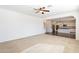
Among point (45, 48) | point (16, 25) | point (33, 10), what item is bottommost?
point (45, 48)

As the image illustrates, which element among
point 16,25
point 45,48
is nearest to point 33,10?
point 16,25

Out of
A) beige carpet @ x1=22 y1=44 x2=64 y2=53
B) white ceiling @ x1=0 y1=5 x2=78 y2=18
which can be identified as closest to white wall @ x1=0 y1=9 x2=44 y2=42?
white ceiling @ x1=0 y1=5 x2=78 y2=18

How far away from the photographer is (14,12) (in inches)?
→ 70.3

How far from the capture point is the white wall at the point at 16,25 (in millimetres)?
1727

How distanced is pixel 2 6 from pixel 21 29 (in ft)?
1.77

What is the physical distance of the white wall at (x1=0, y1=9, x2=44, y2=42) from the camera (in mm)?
1727

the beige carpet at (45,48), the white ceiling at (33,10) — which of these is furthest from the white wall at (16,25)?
the beige carpet at (45,48)

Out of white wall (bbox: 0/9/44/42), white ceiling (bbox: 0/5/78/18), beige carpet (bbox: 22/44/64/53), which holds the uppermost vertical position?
white ceiling (bbox: 0/5/78/18)

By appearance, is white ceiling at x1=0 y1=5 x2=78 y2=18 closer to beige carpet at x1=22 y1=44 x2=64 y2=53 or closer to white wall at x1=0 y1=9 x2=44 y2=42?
white wall at x1=0 y1=9 x2=44 y2=42

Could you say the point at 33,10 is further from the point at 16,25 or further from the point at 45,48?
the point at 45,48

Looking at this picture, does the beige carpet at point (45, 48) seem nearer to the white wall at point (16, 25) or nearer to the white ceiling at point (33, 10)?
the white wall at point (16, 25)

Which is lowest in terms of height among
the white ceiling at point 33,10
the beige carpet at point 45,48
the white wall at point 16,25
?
the beige carpet at point 45,48

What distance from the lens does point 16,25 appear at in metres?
1.81

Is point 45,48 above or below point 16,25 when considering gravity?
below
